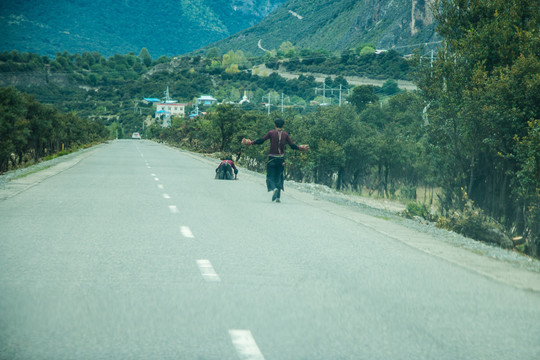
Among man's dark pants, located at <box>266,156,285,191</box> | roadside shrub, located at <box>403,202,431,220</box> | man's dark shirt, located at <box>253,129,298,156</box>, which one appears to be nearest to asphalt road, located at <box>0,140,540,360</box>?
man's dark pants, located at <box>266,156,285,191</box>

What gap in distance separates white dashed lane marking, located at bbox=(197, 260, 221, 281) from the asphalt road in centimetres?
3

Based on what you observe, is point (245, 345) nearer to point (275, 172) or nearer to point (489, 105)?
point (275, 172)

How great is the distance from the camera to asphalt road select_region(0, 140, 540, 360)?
5262 mm

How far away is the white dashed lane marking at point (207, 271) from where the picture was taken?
7781 mm

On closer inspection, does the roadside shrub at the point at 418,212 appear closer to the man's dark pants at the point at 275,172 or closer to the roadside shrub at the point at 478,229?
the roadside shrub at the point at 478,229

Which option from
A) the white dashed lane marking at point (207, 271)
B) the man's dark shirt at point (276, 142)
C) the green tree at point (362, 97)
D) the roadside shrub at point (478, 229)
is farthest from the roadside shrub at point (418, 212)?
the green tree at point (362, 97)

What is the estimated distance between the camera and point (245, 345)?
5258 millimetres

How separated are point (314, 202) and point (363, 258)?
10206mm

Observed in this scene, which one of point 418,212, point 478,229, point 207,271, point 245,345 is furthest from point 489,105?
point 245,345

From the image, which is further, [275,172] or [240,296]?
[275,172]

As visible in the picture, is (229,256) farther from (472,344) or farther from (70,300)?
(472,344)

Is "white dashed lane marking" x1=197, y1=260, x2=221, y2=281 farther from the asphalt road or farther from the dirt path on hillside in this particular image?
the dirt path on hillside

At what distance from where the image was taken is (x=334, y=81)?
152500mm

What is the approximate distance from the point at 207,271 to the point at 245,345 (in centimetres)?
301
